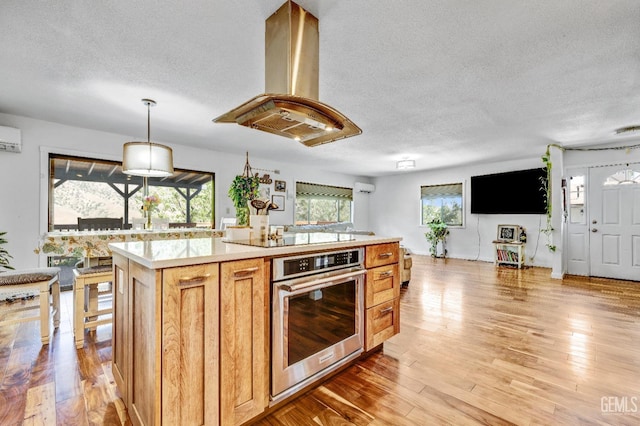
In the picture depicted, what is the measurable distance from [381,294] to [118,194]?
5.57 meters

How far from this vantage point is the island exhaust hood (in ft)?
5.39

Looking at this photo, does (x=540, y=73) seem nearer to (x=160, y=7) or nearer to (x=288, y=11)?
(x=288, y=11)

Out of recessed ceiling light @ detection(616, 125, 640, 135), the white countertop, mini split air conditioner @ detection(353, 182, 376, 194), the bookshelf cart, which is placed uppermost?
recessed ceiling light @ detection(616, 125, 640, 135)

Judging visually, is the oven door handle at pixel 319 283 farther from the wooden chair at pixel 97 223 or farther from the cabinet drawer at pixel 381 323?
the wooden chair at pixel 97 223

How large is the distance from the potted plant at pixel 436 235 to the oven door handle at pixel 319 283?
583 centimetres

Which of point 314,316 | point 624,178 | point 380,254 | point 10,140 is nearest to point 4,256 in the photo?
point 10,140

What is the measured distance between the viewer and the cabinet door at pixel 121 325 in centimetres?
143

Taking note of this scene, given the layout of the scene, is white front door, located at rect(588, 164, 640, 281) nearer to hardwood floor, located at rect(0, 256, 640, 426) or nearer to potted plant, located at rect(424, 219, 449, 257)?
hardwood floor, located at rect(0, 256, 640, 426)

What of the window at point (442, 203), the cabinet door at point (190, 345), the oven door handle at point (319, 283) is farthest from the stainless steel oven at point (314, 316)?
the window at point (442, 203)

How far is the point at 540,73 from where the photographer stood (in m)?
2.44

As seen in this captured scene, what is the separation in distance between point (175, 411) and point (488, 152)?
6034 mm

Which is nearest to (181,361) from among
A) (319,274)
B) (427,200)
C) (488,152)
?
(319,274)

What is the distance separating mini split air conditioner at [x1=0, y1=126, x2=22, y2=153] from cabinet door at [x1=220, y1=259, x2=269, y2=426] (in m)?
4.24

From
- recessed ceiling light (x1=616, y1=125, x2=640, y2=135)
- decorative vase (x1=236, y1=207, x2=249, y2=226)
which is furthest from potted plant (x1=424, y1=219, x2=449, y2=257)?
decorative vase (x1=236, y1=207, x2=249, y2=226)
